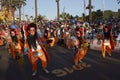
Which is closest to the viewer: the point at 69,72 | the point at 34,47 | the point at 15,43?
the point at 34,47

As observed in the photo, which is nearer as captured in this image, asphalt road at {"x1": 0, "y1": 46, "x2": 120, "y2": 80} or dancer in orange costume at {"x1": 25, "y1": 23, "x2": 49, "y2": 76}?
asphalt road at {"x1": 0, "y1": 46, "x2": 120, "y2": 80}

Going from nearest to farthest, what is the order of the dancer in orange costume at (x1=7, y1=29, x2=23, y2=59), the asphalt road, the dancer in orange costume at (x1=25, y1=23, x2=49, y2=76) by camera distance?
1. the asphalt road
2. the dancer in orange costume at (x1=25, y1=23, x2=49, y2=76)
3. the dancer in orange costume at (x1=7, y1=29, x2=23, y2=59)

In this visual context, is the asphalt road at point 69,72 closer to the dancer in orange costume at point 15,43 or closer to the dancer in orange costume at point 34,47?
the dancer in orange costume at point 34,47

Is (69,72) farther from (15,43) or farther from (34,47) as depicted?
(15,43)

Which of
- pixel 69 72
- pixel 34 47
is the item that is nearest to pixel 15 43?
pixel 34 47

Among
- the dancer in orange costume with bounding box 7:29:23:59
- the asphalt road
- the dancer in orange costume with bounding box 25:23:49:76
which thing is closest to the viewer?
the asphalt road

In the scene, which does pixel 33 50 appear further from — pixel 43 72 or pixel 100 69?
pixel 100 69

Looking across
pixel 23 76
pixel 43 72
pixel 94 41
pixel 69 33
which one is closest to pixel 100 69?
pixel 43 72

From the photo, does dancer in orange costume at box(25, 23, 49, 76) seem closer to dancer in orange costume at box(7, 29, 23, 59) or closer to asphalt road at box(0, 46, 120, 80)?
asphalt road at box(0, 46, 120, 80)

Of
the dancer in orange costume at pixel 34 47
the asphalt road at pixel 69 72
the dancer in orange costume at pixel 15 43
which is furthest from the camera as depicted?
the dancer in orange costume at pixel 15 43

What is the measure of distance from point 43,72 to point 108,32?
5.04 m

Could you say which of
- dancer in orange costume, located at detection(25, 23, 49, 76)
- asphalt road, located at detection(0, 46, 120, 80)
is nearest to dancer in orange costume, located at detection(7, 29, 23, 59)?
asphalt road, located at detection(0, 46, 120, 80)

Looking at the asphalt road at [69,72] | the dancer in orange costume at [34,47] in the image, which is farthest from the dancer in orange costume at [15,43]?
the dancer in orange costume at [34,47]

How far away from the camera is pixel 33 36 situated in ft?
36.1
